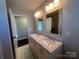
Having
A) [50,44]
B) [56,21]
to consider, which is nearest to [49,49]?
[50,44]

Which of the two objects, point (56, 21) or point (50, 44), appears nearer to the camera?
point (50, 44)

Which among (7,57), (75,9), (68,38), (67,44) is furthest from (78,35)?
(7,57)

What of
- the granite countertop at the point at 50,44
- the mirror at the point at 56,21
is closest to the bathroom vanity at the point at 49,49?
the granite countertop at the point at 50,44

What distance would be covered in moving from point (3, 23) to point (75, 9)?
135 cm

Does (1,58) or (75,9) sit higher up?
(75,9)

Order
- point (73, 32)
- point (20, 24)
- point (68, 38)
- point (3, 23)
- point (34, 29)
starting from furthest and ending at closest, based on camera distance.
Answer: point (20, 24)
point (34, 29)
point (68, 38)
point (73, 32)
point (3, 23)

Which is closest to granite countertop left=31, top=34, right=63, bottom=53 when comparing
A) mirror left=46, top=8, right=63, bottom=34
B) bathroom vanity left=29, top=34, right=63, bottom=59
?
bathroom vanity left=29, top=34, right=63, bottom=59

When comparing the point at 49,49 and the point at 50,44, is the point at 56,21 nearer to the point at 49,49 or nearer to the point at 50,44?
A: the point at 50,44

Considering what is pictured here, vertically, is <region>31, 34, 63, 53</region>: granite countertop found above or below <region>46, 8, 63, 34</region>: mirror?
below

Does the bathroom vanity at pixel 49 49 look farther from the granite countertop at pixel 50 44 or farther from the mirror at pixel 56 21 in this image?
the mirror at pixel 56 21

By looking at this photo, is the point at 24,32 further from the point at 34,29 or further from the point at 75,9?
the point at 75,9

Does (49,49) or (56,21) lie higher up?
(56,21)

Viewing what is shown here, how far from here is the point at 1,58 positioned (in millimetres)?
321

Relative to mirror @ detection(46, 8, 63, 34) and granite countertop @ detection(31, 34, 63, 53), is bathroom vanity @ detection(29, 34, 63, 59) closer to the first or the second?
granite countertop @ detection(31, 34, 63, 53)
